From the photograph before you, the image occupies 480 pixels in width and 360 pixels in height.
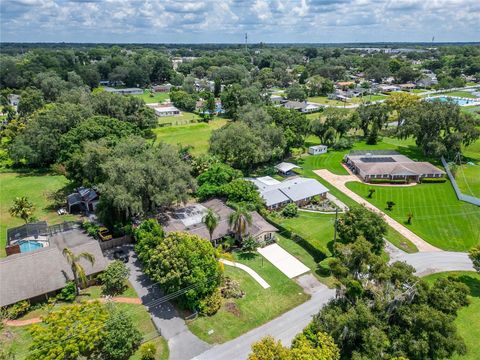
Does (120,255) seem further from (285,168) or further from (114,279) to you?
(285,168)

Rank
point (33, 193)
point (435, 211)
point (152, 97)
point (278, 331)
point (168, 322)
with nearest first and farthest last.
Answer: point (278, 331)
point (168, 322)
point (435, 211)
point (33, 193)
point (152, 97)

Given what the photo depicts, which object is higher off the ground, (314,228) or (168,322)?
(168,322)

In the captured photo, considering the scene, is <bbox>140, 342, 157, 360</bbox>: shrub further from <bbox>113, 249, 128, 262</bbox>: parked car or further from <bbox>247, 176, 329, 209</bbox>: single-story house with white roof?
<bbox>247, 176, 329, 209</bbox>: single-story house with white roof

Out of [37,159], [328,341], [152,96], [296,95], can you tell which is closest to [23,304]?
[328,341]

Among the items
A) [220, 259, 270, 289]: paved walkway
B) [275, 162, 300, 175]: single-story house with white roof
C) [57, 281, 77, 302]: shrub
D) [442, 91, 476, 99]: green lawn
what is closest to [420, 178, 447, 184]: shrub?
[275, 162, 300, 175]: single-story house with white roof

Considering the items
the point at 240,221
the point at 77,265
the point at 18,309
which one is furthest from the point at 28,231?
the point at 240,221

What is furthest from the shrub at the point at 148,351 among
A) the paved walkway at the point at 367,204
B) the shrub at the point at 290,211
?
the paved walkway at the point at 367,204

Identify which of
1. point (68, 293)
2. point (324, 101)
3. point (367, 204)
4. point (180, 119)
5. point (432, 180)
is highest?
point (324, 101)
